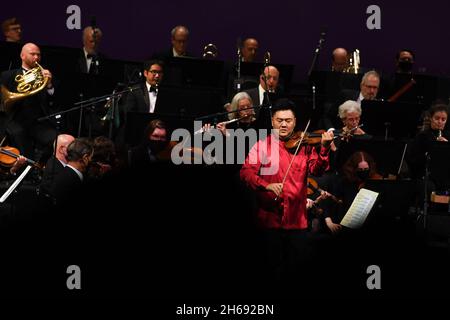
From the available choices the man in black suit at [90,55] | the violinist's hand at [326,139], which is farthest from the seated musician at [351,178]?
the man in black suit at [90,55]

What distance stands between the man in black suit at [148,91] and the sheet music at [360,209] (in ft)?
7.37

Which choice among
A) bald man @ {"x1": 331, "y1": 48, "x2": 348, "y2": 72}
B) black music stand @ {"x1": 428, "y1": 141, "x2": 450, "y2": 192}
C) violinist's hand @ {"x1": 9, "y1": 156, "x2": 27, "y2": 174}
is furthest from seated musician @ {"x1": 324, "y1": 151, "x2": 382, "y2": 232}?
bald man @ {"x1": 331, "y1": 48, "x2": 348, "y2": 72}

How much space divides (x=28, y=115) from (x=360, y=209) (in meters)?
2.98

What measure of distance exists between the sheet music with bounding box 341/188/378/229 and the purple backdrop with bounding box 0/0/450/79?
163 inches

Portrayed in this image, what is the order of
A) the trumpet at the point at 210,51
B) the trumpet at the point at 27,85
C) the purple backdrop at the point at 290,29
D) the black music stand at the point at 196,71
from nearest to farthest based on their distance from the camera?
the trumpet at the point at 27,85, the black music stand at the point at 196,71, the trumpet at the point at 210,51, the purple backdrop at the point at 290,29

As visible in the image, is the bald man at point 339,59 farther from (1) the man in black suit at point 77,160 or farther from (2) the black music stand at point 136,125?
(1) the man in black suit at point 77,160

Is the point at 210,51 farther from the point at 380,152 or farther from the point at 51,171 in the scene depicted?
the point at 51,171

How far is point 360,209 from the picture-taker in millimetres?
4902

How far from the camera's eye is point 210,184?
2.49 meters

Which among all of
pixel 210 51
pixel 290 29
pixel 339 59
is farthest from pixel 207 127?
pixel 290 29

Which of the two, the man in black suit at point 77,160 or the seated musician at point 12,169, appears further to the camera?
the seated musician at point 12,169

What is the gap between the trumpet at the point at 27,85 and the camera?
655cm

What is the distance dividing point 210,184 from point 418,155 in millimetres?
3973
